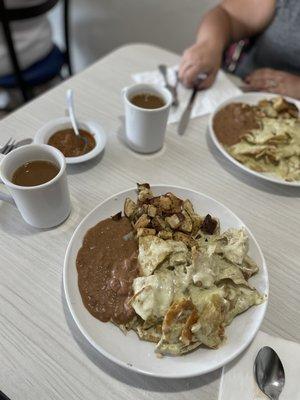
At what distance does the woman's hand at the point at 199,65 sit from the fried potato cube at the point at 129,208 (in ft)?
2.31

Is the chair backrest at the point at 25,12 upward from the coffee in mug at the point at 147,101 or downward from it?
upward

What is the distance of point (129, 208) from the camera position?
855mm

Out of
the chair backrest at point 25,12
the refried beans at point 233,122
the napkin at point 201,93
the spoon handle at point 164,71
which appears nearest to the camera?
the refried beans at point 233,122

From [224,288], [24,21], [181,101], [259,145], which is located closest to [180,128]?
[181,101]

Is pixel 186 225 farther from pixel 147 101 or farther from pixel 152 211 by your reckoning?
pixel 147 101

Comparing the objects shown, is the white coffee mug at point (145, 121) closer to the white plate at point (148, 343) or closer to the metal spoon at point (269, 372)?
the white plate at point (148, 343)

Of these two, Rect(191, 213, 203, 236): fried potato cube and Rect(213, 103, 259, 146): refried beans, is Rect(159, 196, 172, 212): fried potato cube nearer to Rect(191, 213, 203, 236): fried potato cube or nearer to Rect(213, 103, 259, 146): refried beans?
Rect(191, 213, 203, 236): fried potato cube

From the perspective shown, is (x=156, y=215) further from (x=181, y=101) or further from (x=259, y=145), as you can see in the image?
(x=181, y=101)

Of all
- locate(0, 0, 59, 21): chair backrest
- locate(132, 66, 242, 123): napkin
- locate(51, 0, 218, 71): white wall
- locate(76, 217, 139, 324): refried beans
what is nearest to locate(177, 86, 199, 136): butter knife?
locate(132, 66, 242, 123): napkin

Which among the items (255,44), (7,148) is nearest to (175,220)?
(7,148)

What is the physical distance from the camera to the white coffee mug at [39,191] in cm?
77

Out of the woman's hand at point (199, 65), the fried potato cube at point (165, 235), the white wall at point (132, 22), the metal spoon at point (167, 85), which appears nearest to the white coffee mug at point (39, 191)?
the fried potato cube at point (165, 235)

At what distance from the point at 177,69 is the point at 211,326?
1104mm

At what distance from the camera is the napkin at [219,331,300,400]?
2.11ft
